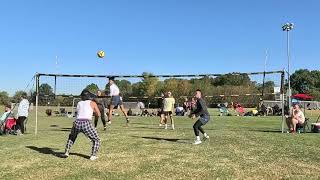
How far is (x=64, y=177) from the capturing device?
10.9 meters

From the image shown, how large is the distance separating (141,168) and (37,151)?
171 inches

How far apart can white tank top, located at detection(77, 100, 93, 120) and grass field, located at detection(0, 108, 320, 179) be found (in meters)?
1.16

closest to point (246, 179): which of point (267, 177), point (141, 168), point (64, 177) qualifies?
point (267, 177)

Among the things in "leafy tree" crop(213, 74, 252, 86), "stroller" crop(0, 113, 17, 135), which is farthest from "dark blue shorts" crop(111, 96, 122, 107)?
"leafy tree" crop(213, 74, 252, 86)

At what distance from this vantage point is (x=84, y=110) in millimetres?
12922

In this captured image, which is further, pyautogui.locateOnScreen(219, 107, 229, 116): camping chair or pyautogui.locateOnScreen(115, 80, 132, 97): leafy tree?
pyautogui.locateOnScreen(115, 80, 132, 97): leafy tree

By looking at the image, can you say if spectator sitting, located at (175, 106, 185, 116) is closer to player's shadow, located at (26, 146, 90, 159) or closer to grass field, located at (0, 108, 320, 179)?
grass field, located at (0, 108, 320, 179)

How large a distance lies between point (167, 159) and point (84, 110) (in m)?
2.59

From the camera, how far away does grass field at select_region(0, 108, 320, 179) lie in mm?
11023

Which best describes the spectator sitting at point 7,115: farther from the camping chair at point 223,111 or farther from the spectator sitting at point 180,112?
the camping chair at point 223,111

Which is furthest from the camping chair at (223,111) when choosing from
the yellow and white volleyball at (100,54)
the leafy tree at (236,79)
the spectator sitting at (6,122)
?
the spectator sitting at (6,122)

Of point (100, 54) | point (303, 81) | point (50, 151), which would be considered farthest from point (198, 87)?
point (303, 81)

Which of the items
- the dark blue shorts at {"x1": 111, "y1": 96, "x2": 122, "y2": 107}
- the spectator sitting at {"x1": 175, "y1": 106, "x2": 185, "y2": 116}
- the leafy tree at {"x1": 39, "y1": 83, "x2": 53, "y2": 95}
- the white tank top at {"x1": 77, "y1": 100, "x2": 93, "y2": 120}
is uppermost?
the leafy tree at {"x1": 39, "y1": 83, "x2": 53, "y2": 95}

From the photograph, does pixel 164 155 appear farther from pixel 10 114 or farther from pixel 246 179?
pixel 10 114
